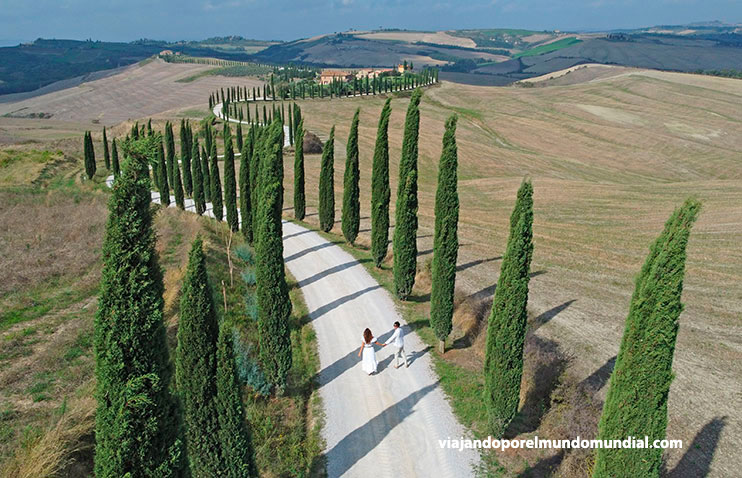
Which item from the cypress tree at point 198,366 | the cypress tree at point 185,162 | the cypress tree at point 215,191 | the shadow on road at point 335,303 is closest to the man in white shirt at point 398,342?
the shadow on road at point 335,303

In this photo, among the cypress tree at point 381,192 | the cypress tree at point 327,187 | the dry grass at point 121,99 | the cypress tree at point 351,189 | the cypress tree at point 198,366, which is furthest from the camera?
the dry grass at point 121,99

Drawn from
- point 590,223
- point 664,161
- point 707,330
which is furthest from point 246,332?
point 664,161

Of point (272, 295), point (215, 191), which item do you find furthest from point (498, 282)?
point (215, 191)

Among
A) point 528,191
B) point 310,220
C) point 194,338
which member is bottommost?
point 310,220

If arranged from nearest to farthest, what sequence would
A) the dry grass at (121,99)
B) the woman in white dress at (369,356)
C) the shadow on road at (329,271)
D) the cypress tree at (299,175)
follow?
the woman in white dress at (369,356)
the shadow on road at (329,271)
the cypress tree at (299,175)
the dry grass at (121,99)

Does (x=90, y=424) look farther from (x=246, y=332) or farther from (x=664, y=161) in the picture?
(x=664, y=161)

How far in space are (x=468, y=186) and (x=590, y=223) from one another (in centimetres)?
1880

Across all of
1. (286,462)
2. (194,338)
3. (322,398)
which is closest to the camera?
(194,338)

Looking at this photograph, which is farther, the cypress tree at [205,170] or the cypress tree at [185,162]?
the cypress tree at [185,162]

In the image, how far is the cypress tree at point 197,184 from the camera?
41.1 metres

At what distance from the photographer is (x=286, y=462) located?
13.3 m

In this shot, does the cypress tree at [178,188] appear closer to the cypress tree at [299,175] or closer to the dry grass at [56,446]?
the cypress tree at [299,175]

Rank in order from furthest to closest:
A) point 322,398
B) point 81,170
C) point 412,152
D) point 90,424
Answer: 1. point 81,170
2. point 412,152
3. point 322,398
4. point 90,424

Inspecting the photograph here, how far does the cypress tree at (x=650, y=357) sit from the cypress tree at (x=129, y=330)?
9.14m
